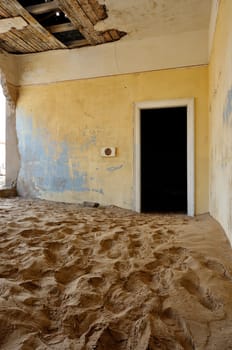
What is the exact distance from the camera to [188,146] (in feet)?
14.6

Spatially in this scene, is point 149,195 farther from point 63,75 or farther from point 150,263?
point 150,263

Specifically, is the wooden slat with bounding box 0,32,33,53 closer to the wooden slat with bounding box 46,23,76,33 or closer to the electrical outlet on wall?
the wooden slat with bounding box 46,23,76,33

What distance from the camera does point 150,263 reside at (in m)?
1.99

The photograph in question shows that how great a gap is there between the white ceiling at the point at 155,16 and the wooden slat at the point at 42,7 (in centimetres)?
75

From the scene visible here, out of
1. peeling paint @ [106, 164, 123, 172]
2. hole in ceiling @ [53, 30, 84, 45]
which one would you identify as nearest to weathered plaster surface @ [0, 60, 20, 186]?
hole in ceiling @ [53, 30, 84, 45]

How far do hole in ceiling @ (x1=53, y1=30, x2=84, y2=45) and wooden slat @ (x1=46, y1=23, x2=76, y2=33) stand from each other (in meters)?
0.12

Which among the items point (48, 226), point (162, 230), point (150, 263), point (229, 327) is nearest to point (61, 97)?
point (48, 226)

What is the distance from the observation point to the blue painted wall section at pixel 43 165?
5160 mm

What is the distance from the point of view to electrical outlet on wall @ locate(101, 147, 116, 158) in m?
4.84

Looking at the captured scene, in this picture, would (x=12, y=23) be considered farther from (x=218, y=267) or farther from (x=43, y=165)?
(x=218, y=267)

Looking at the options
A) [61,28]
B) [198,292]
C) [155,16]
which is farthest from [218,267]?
[61,28]

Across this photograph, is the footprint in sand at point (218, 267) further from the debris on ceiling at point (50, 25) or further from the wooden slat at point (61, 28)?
the wooden slat at point (61, 28)

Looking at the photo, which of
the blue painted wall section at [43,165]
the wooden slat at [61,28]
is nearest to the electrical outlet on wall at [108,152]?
the blue painted wall section at [43,165]

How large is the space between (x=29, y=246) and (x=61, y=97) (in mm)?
3790
